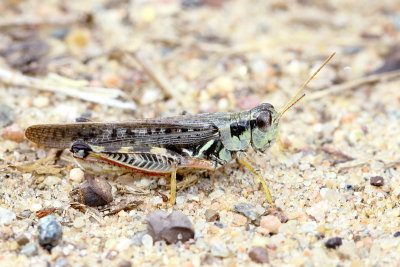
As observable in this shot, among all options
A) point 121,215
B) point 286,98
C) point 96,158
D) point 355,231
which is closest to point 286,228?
point 355,231

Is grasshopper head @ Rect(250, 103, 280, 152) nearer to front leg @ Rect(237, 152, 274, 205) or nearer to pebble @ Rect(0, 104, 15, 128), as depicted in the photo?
front leg @ Rect(237, 152, 274, 205)

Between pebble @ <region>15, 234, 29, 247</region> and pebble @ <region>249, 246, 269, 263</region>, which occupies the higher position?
pebble @ <region>15, 234, 29, 247</region>

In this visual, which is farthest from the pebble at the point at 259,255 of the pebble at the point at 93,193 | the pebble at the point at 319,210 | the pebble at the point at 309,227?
the pebble at the point at 93,193

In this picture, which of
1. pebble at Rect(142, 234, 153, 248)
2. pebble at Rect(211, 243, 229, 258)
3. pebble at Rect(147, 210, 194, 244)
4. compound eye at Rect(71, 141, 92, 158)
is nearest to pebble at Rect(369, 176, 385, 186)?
pebble at Rect(211, 243, 229, 258)

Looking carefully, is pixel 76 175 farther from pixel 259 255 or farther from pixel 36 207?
pixel 259 255

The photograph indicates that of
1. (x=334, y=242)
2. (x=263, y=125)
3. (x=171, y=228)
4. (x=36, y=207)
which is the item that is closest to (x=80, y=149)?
(x=36, y=207)

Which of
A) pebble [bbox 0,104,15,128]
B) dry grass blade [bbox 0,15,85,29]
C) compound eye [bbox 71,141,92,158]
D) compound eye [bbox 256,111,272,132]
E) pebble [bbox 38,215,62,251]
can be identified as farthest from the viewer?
dry grass blade [bbox 0,15,85,29]
